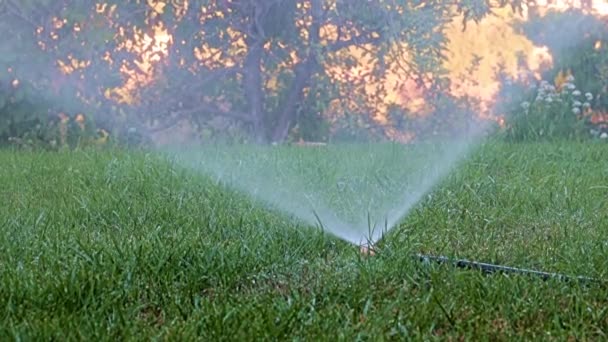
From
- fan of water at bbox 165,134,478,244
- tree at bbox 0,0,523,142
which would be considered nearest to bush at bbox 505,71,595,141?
tree at bbox 0,0,523,142

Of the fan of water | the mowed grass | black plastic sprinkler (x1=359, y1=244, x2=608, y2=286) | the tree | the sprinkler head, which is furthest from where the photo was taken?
the tree

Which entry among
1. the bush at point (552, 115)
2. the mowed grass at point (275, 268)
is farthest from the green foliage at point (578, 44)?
the mowed grass at point (275, 268)

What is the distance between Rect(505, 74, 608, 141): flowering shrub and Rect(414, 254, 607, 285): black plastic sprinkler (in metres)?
3.54

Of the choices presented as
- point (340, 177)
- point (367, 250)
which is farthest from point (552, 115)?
point (367, 250)

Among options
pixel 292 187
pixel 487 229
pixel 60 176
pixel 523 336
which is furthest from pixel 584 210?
pixel 60 176

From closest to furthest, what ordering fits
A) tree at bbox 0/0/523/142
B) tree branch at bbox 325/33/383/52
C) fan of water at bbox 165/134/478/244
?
fan of water at bbox 165/134/478/244 < tree at bbox 0/0/523/142 < tree branch at bbox 325/33/383/52

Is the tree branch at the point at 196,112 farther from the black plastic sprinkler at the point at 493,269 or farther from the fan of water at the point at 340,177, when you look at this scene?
the black plastic sprinkler at the point at 493,269

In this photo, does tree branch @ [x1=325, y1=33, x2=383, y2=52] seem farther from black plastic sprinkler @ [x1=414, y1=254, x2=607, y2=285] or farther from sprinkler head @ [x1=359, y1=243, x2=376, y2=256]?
black plastic sprinkler @ [x1=414, y1=254, x2=607, y2=285]

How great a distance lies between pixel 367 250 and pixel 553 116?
3734 mm

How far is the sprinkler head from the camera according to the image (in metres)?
2.16

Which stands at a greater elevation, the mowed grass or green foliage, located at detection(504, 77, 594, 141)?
the mowed grass

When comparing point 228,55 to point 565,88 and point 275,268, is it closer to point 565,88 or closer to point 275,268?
point 565,88

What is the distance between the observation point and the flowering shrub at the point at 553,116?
5504 mm

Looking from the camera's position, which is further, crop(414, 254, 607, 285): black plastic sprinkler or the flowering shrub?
the flowering shrub
